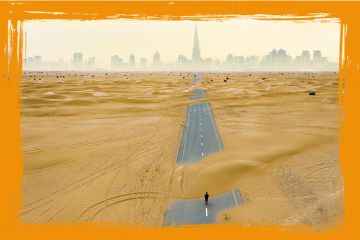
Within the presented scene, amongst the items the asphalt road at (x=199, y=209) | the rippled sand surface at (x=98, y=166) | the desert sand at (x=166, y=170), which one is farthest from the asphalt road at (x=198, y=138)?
the asphalt road at (x=199, y=209)

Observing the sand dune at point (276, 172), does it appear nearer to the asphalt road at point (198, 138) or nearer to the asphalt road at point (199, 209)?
the asphalt road at point (199, 209)

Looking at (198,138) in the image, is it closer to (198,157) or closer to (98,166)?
(198,157)

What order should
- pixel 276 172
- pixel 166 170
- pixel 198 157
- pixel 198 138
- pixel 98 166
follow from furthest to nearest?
pixel 198 138
pixel 198 157
pixel 98 166
pixel 166 170
pixel 276 172

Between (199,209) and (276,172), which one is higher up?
(276,172)

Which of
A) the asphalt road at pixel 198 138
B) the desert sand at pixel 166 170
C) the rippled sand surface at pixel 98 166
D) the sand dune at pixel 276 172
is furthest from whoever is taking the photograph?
the asphalt road at pixel 198 138

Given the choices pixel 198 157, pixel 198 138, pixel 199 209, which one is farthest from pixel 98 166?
pixel 198 138

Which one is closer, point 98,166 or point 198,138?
point 98,166

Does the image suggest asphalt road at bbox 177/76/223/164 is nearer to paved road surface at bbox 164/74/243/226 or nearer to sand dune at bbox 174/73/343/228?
paved road surface at bbox 164/74/243/226

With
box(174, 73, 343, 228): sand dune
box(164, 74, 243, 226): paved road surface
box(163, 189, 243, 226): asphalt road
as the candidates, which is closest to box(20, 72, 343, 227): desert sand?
box(174, 73, 343, 228): sand dune

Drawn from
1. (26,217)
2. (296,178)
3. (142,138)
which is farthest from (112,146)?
(296,178)

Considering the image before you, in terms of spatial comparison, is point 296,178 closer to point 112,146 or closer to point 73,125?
point 112,146
